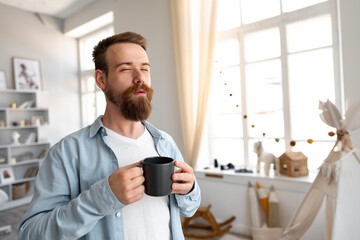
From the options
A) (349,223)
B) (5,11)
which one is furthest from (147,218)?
(5,11)

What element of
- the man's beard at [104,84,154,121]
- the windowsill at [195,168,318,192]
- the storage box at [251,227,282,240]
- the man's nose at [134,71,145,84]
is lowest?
the storage box at [251,227,282,240]

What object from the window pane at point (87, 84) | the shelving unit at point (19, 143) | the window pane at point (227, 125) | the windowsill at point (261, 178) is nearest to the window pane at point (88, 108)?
the window pane at point (87, 84)

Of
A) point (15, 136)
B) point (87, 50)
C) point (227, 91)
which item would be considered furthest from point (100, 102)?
point (227, 91)

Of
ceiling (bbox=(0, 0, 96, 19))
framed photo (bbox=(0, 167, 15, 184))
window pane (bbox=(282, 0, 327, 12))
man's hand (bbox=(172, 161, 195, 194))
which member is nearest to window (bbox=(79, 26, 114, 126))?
ceiling (bbox=(0, 0, 96, 19))

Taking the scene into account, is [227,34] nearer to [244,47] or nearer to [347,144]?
[244,47]

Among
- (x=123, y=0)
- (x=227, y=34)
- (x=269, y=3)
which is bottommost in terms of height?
(x=227, y=34)

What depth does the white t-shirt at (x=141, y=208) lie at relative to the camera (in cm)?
82

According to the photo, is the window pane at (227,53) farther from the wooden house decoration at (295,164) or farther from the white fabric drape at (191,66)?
the wooden house decoration at (295,164)

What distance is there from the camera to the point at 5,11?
4328 mm

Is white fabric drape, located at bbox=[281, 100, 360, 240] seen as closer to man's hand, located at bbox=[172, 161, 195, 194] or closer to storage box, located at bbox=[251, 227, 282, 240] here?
storage box, located at bbox=[251, 227, 282, 240]

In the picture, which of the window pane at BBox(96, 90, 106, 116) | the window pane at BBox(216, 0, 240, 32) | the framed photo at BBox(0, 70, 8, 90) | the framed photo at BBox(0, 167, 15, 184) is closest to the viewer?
the window pane at BBox(216, 0, 240, 32)

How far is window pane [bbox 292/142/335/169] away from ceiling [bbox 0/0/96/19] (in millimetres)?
4291

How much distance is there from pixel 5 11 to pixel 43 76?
50.4 inches

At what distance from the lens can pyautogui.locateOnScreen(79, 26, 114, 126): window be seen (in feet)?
16.4
